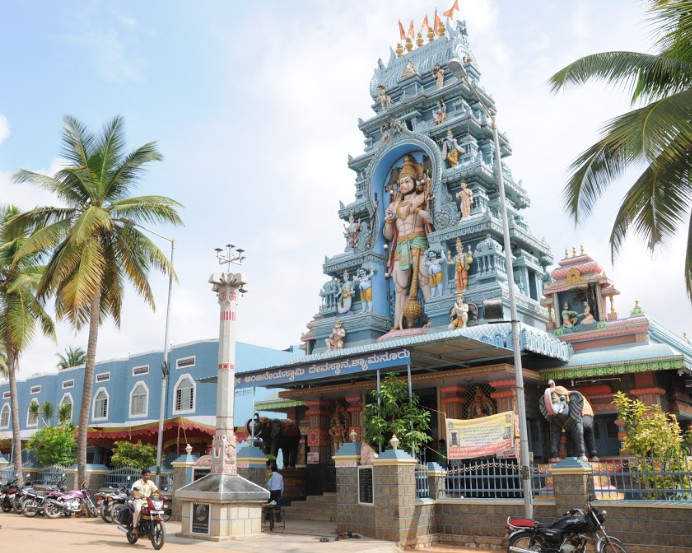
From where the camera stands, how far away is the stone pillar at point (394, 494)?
14.9 m

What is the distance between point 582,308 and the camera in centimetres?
2194

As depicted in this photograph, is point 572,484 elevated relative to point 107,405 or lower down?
lower down

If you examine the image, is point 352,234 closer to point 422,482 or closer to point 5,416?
point 422,482

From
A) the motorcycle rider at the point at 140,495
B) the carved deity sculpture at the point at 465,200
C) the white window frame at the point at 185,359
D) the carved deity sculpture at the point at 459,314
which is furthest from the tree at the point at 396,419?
the white window frame at the point at 185,359

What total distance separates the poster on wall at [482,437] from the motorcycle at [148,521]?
24.3 ft

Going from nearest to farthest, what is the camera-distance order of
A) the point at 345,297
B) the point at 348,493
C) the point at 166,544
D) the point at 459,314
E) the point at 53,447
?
the point at 166,544
the point at 348,493
the point at 459,314
the point at 345,297
the point at 53,447

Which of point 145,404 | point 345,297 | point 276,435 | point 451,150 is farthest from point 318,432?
point 145,404

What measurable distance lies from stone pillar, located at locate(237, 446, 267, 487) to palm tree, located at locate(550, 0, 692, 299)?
12.1 meters

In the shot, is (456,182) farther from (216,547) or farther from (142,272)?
(216,547)

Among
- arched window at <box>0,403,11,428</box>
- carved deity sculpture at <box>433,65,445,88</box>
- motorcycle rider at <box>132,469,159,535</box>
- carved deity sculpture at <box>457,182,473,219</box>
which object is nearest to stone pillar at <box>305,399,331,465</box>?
carved deity sculpture at <box>457,182,473,219</box>

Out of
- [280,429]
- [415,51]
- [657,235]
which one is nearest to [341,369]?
[280,429]

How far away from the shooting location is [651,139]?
10.7 metres

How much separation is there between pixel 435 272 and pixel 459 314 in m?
2.52

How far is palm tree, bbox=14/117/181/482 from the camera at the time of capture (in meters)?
21.9
